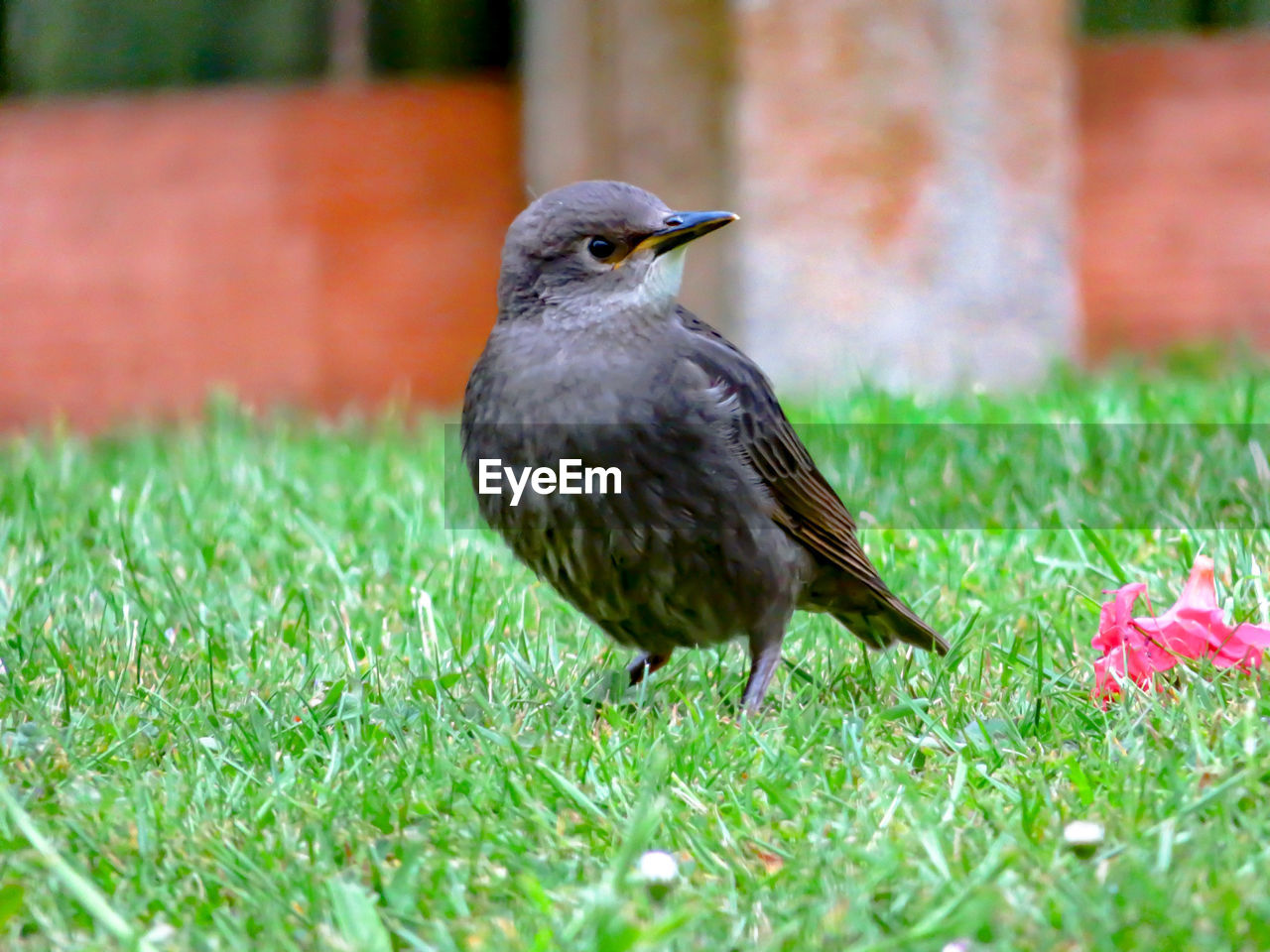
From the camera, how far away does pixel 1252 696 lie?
2.85 metres

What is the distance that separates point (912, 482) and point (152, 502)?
85.2 inches

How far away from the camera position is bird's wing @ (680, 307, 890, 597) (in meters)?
3.32

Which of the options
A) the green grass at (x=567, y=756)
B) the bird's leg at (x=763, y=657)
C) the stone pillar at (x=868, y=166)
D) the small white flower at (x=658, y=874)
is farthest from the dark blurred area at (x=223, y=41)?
the small white flower at (x=658, y=874)

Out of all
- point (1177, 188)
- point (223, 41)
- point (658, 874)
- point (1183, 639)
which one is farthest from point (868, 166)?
point (658, 874)

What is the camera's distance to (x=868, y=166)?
7105 millimetres

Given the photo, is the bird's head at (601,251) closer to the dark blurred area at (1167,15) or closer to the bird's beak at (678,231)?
the bird's beak at (678,231)

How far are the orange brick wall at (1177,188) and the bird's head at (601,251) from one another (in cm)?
526

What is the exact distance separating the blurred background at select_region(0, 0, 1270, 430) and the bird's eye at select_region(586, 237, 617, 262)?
3.75 m

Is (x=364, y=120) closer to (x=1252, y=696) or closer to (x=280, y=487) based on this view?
(x=280, y=487)

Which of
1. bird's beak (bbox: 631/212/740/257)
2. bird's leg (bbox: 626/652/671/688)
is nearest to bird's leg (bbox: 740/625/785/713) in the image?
bird's leg (bbox: 626/652/671/688)

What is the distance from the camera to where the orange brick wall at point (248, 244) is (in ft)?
24.7

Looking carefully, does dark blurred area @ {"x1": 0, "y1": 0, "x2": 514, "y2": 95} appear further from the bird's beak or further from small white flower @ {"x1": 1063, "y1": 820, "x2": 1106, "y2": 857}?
small white flower @ {"x1": 1063, "y1": 820, "x2": 1106, "y2": 857}

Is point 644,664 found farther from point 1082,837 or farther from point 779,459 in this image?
point 1082,837

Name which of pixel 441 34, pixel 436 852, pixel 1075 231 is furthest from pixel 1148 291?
pixel 436 852
